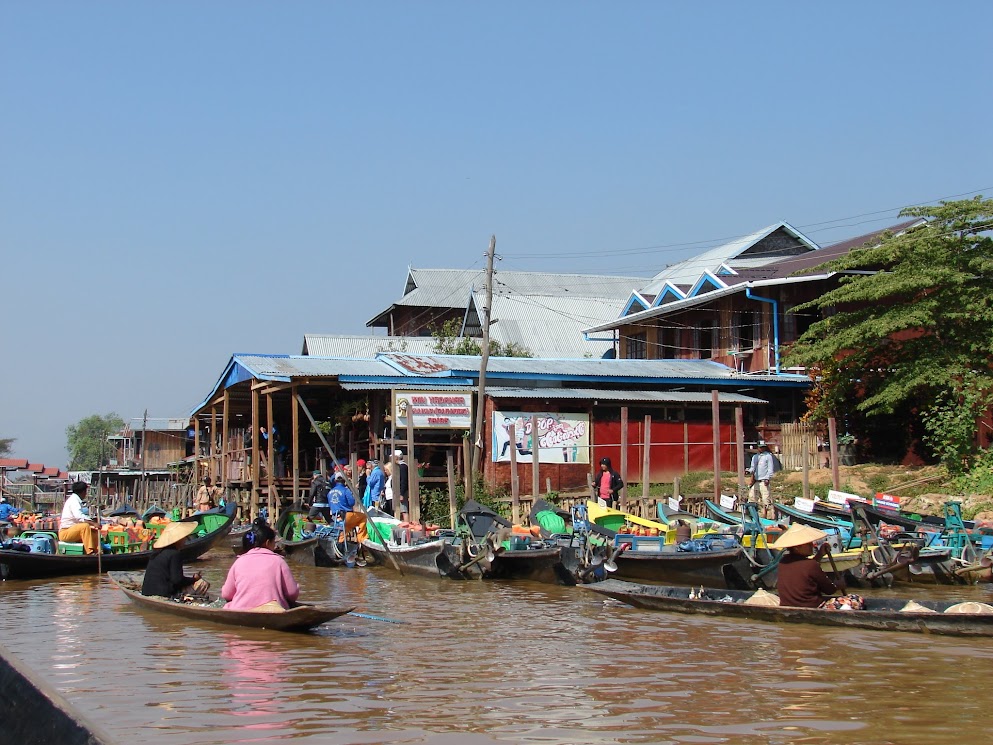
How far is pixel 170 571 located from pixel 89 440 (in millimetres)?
80848

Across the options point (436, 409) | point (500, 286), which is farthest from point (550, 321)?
point (436, 409)

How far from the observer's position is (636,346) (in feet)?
117

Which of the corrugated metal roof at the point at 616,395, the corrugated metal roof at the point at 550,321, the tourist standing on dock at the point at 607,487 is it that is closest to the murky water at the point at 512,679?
the tourist standing on dock at the point at 607,487

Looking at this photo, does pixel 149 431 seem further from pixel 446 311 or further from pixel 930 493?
pixel 930 493

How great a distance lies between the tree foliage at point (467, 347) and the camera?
120 ft

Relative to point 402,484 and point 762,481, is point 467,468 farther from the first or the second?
point 762,481

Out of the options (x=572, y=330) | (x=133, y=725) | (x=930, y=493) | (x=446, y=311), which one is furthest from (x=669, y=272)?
(x=133, y=725)

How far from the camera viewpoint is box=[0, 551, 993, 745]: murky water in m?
6.81

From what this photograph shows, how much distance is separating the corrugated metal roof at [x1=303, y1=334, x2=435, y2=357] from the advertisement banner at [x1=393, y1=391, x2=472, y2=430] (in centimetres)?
1919

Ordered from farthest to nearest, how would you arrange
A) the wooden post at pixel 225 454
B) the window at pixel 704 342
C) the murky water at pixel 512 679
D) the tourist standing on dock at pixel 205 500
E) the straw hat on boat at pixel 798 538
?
1. the window at pixel 704 342
2. the wooden post at pixel 225 454
3. the tourist standing on dock at pixel 205 500
4. the straw hat on boat at pixel 798 538
5. the murky water at pixel 512 679

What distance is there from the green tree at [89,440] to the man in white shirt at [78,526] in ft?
213

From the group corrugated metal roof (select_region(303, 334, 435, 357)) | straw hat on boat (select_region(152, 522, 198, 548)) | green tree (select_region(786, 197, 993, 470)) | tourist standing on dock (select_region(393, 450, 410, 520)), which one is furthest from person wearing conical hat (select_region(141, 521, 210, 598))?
corrugated metal roof (select_region(303, 334, 435, 357))

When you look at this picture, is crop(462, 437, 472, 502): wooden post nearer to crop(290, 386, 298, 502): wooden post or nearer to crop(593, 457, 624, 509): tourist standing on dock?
crop(593, 457, 624, 509): tourist standing on dock

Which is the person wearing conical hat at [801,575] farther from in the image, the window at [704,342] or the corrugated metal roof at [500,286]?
the corrugated metal roof at [500,286]
